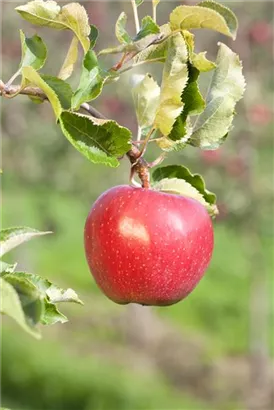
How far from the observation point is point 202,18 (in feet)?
2.56

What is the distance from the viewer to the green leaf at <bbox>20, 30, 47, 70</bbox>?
0.88 meters

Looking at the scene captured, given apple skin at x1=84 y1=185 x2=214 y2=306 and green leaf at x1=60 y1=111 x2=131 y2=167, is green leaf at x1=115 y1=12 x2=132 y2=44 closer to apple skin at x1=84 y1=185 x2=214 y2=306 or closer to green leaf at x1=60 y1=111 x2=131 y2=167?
green leaf at x1=60 y1=111 x2=131 y2=167

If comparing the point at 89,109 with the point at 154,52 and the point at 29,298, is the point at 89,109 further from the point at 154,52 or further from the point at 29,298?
the point at 29,298

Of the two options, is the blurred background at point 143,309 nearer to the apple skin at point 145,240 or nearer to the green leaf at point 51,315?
the apple skin at point 145,240

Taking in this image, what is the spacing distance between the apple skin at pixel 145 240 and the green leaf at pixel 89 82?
0.65ft

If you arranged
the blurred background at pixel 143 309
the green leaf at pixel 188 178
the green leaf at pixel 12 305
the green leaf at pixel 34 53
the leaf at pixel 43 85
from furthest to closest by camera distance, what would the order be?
the blurred background at pixel 143 309 → the green leaf at pixel 188 178 → the green leaf at pixel 34 53 → the leaf at pixel 43 85 → the green leaf at pixel 12 305

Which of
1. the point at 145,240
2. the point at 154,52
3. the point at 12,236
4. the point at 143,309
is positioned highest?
the point at 154,52

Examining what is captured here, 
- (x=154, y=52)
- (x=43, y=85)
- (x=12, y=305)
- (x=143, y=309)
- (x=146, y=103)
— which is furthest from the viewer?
(x=143, y=309)

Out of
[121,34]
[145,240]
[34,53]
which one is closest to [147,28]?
[121,34]

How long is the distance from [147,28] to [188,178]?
9.8 inches

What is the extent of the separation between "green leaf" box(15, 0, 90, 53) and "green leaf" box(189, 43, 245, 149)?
0.56 feet

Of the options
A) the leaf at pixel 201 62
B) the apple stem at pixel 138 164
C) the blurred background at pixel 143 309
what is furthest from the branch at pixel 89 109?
the blurred background at pixel 143 309

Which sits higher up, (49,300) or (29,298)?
(29,298)

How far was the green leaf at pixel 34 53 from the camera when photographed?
877mm
